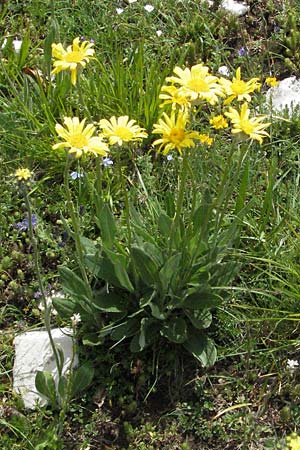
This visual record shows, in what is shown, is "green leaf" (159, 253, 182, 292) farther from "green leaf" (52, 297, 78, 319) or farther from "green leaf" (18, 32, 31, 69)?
"green leaf" (18, 32, 31, 69)

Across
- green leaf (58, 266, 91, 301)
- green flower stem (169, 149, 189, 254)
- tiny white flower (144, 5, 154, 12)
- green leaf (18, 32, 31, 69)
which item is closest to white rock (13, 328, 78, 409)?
green leaf (58, 266, 91, 301)

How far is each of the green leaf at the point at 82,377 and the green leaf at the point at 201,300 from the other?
0.36 meters

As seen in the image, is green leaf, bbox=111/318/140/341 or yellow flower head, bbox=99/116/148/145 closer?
yellow flower head, bbox=99/116/148/145

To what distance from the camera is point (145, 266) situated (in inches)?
80.7

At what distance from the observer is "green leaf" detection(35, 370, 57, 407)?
2066 mm

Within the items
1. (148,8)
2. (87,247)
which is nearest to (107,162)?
(87,247)

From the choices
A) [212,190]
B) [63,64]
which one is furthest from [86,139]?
[212,190]

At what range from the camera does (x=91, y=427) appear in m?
2.13

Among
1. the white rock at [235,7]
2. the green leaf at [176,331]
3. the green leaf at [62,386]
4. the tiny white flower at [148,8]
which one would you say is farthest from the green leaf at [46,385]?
the white rock at [235,7]

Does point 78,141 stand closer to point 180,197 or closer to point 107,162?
point 180,197

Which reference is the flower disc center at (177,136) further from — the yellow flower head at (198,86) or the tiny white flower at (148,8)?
the tiny white flower at (148,8)

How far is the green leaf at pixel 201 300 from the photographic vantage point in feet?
6.86

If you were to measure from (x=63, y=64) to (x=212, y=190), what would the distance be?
950mm

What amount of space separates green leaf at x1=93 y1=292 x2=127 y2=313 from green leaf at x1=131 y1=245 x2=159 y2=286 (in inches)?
5.8
